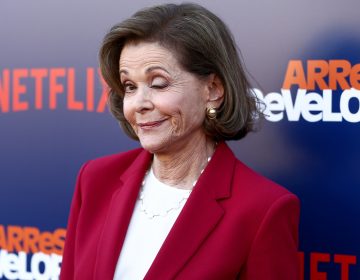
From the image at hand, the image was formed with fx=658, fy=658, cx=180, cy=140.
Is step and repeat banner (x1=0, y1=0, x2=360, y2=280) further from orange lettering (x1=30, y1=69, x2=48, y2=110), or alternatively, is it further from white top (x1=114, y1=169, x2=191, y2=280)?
white top (x1=114, y1=169, x2=191, y2=280)

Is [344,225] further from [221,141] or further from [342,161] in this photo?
[221,141]

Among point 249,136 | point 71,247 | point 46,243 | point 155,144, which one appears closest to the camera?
point 155,144

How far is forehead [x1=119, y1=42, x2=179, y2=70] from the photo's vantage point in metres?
1.64

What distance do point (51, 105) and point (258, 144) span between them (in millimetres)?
786

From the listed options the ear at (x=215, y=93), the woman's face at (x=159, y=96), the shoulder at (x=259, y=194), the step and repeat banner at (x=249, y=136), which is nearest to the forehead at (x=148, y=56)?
the woman's face at (x=159, y=96)

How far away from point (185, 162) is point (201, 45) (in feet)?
1.06

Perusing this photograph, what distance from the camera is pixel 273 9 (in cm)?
200

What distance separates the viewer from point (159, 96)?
1647mm

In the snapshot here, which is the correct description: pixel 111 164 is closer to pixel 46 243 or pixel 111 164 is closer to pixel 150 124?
pixel 150 124

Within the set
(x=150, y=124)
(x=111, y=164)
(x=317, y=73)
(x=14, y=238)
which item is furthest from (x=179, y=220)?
(x=14, y=238)

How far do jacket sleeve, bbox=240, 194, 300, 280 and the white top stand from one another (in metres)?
0.25

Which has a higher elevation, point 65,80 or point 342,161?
point 65,80

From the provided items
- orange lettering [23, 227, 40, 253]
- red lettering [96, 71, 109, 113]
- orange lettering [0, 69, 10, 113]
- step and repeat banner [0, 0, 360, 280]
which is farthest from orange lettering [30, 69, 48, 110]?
orange lettering [23, 227, 40, 253]

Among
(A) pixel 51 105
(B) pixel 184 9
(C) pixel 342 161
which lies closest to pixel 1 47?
(A) pixel 51 105
